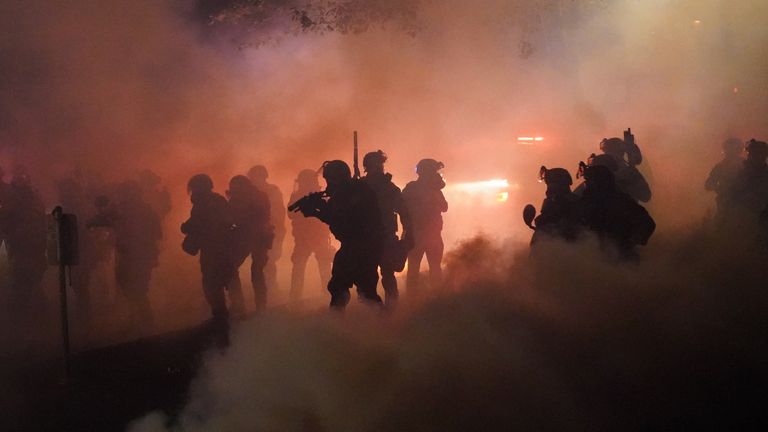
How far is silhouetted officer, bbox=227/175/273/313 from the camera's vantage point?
24.9 feet

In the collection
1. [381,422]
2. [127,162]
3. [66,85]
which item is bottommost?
[381,422]

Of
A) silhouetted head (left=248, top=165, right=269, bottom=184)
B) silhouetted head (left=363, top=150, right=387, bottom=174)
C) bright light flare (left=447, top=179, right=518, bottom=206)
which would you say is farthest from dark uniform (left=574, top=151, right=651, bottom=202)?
bright light flare (left=447, top=179, right=518, bottom=206)

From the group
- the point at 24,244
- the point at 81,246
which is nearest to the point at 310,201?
the point at 81,246

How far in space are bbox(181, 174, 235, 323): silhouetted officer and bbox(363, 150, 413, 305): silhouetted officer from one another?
59.5 inches

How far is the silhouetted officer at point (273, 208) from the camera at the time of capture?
9.03 m

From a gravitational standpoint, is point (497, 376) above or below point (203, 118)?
below

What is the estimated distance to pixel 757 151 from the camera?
8070 mm

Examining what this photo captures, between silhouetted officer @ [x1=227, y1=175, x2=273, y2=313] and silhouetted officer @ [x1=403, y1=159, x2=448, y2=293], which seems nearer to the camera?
silhouetted officer @ [x1=227, y1=175, x2=273, y2=313]

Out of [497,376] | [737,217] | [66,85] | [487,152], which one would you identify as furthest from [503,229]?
[497,376]

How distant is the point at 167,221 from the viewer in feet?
34.8

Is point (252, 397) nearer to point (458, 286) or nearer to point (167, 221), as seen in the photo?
point (458, 286)

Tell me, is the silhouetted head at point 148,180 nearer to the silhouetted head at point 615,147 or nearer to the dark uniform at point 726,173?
the silhouetted head at point 615,147

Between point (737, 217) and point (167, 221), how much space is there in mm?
7059

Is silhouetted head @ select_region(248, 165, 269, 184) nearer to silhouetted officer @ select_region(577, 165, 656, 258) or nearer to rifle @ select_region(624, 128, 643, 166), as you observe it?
rifle @ select_region(624, 128, 643, 166)
